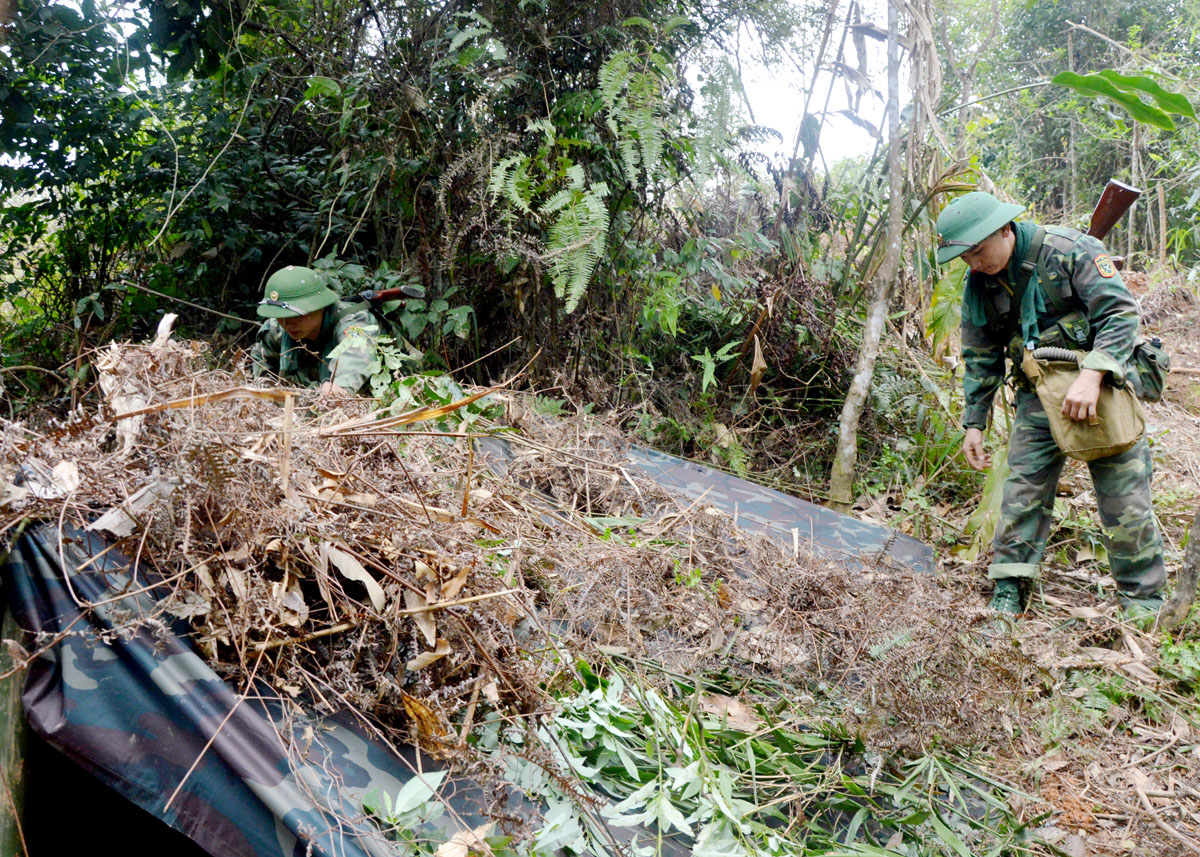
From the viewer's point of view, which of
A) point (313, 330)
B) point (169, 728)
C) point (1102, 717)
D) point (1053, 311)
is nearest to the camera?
point (169, 728)

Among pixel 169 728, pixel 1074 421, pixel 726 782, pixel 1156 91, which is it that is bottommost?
pixel 726 782

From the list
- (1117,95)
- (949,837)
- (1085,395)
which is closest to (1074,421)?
(1085,395)

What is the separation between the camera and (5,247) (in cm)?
470

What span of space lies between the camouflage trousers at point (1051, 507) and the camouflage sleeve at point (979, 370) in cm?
13

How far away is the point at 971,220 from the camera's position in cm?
297

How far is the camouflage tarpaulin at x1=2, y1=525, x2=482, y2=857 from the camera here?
123 centimetres

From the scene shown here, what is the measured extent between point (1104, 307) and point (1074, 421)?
0.44 meters

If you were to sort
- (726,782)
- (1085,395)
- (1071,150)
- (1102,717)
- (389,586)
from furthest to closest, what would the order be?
1. (1071,150)
2. (1085,395)
3. (1102,717)
4. (726,782)
5. (389,586)

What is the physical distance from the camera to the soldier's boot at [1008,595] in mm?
3166

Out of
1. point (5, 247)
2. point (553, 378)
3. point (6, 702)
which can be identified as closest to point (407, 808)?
point (6, 702)

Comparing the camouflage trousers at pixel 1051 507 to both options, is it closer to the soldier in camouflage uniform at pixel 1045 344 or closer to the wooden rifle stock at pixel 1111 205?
the soldier in camouflage uniform at pixel 1045 344

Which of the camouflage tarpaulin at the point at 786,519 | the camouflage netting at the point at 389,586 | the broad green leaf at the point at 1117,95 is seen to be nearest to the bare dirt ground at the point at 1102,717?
the camouflage netting at the point at 389,586

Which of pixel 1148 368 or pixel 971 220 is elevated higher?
pixel 971 220

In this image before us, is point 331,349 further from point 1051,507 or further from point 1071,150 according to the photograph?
point 1071,150
